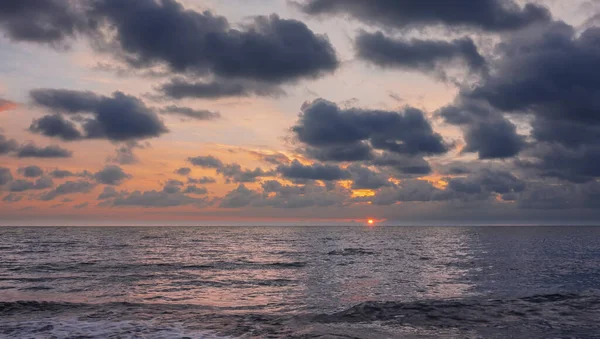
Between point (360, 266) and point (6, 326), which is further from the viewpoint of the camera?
point (360, 266)

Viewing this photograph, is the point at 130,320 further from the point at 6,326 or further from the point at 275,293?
the point at 275,293

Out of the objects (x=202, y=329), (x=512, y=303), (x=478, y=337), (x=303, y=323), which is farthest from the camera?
(x=512, y=303)

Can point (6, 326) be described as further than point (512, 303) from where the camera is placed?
No

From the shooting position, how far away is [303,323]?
2280 cm

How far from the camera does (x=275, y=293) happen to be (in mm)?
33719

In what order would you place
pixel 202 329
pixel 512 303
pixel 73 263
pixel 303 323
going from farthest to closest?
pixel 73 263
pixel 512 303
pixel 303 323
pixel 202 329

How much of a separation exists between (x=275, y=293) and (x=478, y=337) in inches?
690

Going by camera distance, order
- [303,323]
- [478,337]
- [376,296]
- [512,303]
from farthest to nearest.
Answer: [376,296] < [512,303] < [303,323] < [478,337]

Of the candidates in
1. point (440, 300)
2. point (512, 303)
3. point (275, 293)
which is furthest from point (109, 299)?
point (512, 303)

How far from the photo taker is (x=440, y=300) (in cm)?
2986

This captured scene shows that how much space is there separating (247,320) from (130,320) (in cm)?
653

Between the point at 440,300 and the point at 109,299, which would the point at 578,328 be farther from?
the point at 109,299

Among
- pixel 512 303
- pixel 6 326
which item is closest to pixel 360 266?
pixel 512 303

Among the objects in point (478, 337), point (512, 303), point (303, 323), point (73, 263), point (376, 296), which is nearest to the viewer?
point (478, 337)
